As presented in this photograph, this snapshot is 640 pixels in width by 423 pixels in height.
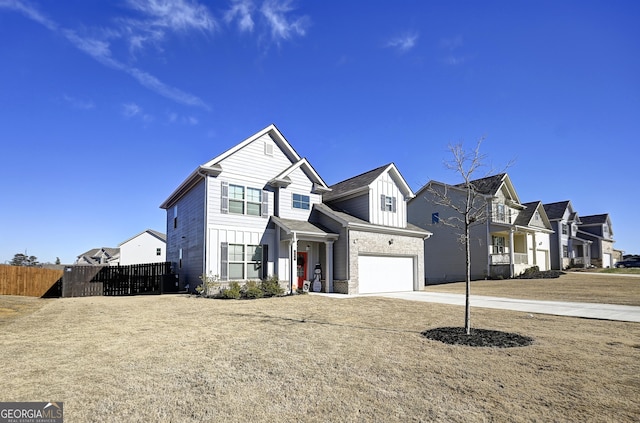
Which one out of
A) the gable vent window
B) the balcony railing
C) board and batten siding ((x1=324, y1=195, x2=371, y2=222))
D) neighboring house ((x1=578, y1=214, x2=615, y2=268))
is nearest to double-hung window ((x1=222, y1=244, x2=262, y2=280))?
the gable vent window

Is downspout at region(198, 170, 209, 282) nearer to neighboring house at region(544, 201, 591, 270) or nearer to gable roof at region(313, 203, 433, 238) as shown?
gable roof at region(313, 203, 433, 238)

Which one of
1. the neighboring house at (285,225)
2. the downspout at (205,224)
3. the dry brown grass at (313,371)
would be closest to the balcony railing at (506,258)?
the neighboring house at (285,225)

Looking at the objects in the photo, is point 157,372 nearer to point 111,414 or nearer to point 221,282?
point 111,414

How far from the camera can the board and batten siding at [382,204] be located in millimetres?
21641

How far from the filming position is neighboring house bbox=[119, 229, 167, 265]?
53125 mm

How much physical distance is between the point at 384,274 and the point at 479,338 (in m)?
13.4

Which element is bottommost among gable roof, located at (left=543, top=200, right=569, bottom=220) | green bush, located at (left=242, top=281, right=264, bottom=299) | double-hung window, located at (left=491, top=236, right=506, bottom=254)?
green bush, located at (left=242, top=281, right=264, bottom=299)

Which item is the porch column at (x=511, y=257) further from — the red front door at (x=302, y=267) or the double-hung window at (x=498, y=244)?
the red front door at (x=302, y=267)

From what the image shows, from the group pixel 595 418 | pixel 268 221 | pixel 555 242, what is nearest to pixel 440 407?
pixel 595 418

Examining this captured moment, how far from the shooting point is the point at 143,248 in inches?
2131

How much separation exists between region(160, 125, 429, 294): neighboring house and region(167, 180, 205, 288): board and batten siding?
5 cm

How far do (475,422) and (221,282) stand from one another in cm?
Answer: 1529

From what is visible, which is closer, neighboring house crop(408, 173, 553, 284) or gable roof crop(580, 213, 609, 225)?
neighboring house crop(408, 173, 553, 284)

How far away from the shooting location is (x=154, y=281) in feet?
70.1
